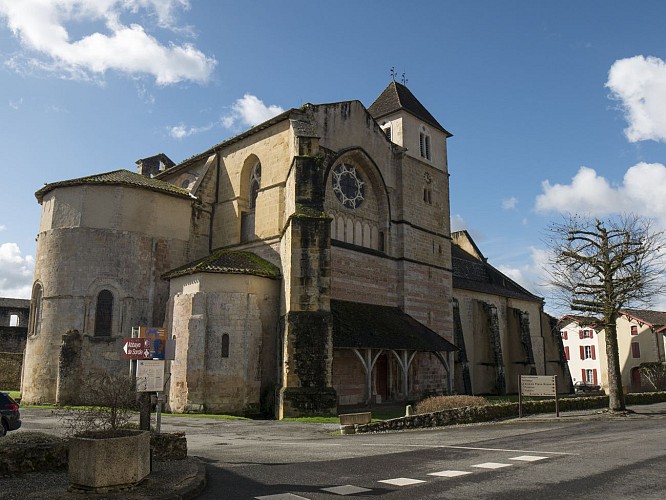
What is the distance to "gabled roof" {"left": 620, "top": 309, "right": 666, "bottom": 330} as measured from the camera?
43281 millimetres

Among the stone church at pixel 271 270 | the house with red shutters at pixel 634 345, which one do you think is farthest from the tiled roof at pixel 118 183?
the house with red shutters at pixel 634 345

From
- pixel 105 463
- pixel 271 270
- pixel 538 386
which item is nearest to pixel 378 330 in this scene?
pixel 271 270

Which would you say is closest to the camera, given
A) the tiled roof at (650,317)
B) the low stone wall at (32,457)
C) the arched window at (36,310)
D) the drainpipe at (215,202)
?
the low stone wall at (32,457)

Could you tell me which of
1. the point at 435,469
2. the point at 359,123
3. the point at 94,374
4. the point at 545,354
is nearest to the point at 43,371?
the point at 94,374

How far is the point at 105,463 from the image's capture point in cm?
661

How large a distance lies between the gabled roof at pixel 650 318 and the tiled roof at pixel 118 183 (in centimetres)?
3595

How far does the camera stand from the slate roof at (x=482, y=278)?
125 ft

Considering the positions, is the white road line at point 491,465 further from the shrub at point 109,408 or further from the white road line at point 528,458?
the shrub at point 109,408

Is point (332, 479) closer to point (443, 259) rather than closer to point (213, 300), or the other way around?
point (213, 300)

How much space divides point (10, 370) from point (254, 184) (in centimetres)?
2136

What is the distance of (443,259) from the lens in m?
32.5

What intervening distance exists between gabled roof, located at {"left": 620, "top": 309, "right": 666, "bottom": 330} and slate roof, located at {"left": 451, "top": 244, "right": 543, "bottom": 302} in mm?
8666

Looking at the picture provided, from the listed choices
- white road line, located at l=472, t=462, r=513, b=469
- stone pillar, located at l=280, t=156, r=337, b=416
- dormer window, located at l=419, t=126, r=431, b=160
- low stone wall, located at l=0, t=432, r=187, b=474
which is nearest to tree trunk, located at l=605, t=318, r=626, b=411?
stone pillar, located at l=280, t=156, r=337, b=416

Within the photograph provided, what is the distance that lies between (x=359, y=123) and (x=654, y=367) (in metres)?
28.5
